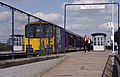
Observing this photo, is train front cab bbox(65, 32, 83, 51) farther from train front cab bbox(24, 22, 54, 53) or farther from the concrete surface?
the concrete surface

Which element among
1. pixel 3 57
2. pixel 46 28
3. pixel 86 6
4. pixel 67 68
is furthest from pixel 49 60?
pixel 86 6

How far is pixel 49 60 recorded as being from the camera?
1872cm

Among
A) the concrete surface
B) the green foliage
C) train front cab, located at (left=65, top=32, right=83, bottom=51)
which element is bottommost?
the concrete surface

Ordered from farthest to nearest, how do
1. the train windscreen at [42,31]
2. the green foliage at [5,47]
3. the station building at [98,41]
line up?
the station building at [98,41]
the train windscreen at [42,31]
the green foliage at [5,47]

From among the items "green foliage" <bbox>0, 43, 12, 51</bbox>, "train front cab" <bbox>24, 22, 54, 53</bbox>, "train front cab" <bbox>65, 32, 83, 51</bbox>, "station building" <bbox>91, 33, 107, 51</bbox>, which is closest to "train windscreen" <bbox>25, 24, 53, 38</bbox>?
"train front cab" <bbox>24, 22, 54, 53</bbox>

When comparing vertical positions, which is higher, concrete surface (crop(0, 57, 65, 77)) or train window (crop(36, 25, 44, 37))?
train window (crop(36, 25, 44, 37))

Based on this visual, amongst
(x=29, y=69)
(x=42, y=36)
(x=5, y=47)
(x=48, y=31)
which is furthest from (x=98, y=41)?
(x=5, y=47)

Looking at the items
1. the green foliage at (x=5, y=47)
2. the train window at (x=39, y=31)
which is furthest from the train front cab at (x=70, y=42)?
the green foliage at (x=5, y=47)

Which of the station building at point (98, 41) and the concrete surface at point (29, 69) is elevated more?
the station building at point (98, 41)

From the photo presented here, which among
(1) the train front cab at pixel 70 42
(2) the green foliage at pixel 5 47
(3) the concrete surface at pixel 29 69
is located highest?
(1) the train front cab at pixel 70 42

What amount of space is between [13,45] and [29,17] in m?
3.21

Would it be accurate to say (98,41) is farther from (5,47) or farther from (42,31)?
(5,47)

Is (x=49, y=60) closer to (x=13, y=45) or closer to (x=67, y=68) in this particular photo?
(x=67, y=68)

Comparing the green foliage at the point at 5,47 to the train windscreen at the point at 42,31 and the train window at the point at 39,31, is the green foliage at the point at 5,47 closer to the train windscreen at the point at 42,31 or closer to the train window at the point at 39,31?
the train windscreen at the point at 42,31
